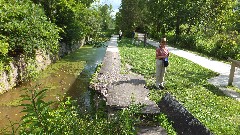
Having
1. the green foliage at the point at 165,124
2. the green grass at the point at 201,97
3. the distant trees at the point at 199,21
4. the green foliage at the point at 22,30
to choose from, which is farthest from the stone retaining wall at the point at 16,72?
the distant trees at the point at 199,21

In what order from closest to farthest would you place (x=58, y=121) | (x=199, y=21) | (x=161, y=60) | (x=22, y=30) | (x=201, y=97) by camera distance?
(x=58, y=121) → (x=201, y=97) → (x=161, y=60) → (x=22, y=30) → (x=199, y=21)

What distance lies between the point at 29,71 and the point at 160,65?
711cm

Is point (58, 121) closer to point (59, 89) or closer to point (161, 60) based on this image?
point (161, 60)

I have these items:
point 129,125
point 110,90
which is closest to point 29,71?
point 110,90

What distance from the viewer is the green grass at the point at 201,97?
276 inches

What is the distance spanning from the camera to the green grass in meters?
7.00

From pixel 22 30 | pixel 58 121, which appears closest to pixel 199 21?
pixel 22 30

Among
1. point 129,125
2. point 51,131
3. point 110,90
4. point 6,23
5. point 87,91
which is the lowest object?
point 87,91

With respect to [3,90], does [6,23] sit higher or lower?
higher

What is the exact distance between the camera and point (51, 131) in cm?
344

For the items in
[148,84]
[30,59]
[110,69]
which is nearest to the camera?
[148,84]

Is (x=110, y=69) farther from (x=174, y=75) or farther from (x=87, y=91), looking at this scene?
(x=174, y=75)

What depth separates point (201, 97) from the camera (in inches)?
368

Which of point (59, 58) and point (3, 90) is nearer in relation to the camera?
point (3, 90)
